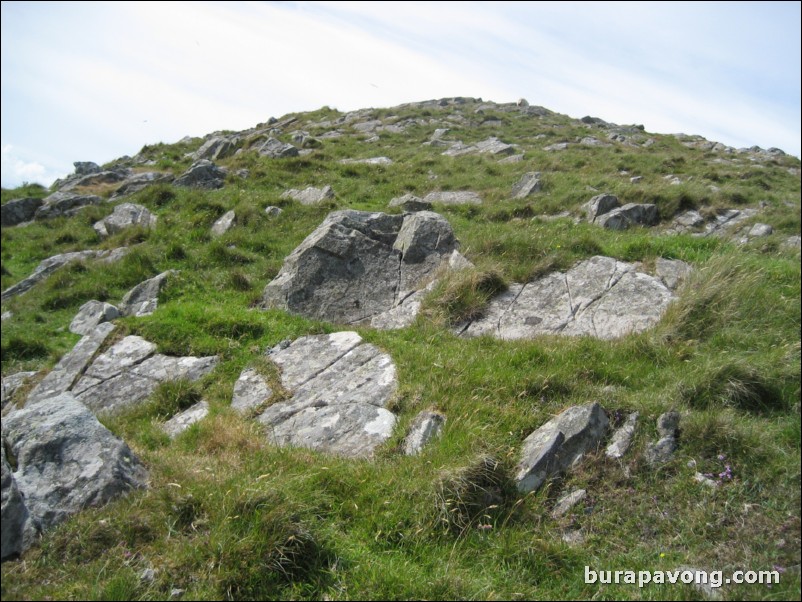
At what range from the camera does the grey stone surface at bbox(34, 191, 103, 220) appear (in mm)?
21703

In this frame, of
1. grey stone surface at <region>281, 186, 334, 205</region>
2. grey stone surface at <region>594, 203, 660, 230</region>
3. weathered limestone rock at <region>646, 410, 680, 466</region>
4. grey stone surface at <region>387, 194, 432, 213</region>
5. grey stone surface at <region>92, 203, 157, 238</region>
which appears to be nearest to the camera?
weathered limestone rock at <region>646, 410, 680, 466</region>

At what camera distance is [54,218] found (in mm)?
21156

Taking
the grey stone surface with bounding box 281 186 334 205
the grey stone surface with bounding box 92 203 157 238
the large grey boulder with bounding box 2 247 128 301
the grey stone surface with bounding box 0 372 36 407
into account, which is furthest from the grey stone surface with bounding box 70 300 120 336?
the grey stone surface with bounding box 281 186 334 205

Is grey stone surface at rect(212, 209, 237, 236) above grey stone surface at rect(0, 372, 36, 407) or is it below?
above

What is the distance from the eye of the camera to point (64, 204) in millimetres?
22266

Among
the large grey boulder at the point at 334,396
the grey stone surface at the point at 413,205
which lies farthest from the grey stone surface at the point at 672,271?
the grey stone surface at the point at 413,205

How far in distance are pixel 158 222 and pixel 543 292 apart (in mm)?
12983

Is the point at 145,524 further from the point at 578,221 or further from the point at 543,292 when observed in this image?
the point at 578,221

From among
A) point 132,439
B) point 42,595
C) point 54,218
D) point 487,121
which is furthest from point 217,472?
point 487,121

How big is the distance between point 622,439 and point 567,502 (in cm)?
108

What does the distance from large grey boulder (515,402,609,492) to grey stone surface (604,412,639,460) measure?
130mm

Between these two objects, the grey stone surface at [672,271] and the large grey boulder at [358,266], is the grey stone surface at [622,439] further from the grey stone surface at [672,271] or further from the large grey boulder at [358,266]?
the large grey boulder at [358,266]

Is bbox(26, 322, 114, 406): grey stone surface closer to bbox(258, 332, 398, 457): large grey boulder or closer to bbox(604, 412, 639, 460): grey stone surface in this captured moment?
bbox(258, 332, 398, 457): large grey boulder

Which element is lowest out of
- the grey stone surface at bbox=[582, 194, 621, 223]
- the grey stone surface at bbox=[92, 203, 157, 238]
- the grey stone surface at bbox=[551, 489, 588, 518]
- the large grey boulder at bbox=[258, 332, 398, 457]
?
the grey stone surface at bbox=[92, 203, 157, 238]
